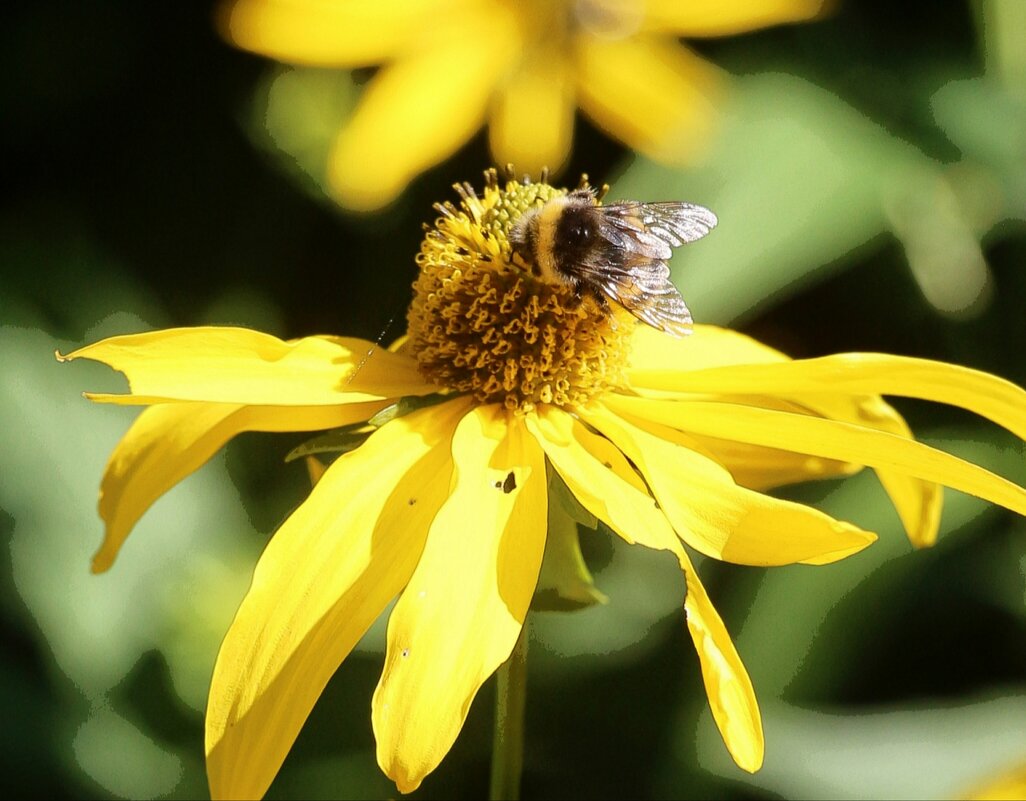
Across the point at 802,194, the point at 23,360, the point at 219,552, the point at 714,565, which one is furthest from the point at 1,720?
the point at 802,194

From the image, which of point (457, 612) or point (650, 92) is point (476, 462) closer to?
point (457, 612)

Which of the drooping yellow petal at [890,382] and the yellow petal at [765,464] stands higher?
the drooping yellow petal at [890,382]

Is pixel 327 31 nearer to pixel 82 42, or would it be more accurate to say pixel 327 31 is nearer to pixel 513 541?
pixel 82 42

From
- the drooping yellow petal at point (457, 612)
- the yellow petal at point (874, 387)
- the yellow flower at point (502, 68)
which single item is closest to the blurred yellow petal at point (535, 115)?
the yellow flower at point (502, 68)

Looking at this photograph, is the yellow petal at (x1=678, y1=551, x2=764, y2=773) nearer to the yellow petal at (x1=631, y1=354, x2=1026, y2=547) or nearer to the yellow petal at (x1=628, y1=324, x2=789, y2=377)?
the yellow petal at (x1=631, y1=354, x2=1026, y2=547)

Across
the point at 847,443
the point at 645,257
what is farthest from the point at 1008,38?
the point at 847,443

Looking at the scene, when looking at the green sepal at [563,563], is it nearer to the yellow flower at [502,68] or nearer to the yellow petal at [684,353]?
the yellow petal at [684,353]
